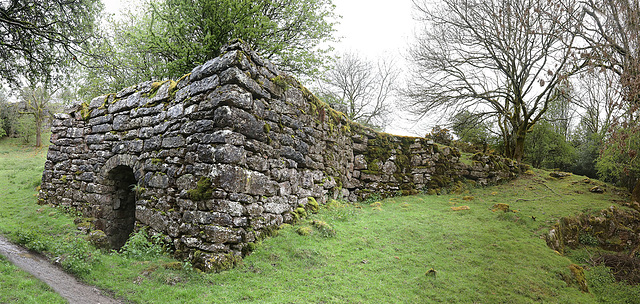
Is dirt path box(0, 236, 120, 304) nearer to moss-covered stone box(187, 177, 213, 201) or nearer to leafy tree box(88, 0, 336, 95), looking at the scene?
moss-covered stone box(187, 177, 213, 201)

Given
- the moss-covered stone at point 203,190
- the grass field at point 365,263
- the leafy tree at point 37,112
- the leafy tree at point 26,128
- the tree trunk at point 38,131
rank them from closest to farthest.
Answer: the grass field at point 365,263, the moss-covered stone at point 203,190, the leafy tree at point 37,112, the tree trunk at point 38,131, the leafy tree at point 26,128

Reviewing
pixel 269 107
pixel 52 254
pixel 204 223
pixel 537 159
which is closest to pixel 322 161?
pixel 269 107

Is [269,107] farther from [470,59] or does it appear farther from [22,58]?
[470,59]

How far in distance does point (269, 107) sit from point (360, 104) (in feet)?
64.7

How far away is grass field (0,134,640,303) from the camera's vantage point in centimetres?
430

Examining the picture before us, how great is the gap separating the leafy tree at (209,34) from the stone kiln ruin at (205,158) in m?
2.04

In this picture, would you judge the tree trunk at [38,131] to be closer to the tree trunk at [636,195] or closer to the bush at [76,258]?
the bush at [76,258]

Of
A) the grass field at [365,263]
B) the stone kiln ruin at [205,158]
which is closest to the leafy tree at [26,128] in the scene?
the grass field at [365,263]

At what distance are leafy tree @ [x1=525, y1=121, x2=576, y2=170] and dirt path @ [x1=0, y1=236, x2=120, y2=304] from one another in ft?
64.6

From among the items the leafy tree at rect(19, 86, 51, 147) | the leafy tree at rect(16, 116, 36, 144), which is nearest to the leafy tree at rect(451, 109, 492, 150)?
the leafy tree at rect(19, 86, 51, 147)

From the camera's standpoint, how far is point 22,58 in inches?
A: 237

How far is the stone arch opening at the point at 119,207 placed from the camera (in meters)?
Answer: 6.95

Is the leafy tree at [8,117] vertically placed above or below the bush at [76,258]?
above

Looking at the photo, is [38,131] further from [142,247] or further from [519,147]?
[519,147]
